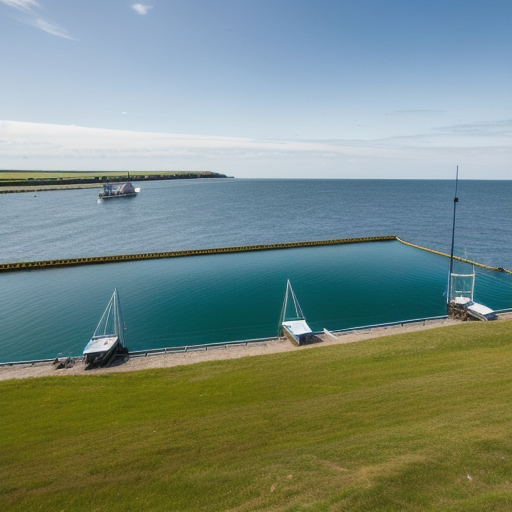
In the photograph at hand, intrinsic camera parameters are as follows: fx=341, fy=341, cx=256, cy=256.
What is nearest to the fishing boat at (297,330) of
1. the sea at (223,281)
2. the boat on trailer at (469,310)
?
the sea at (223,281)

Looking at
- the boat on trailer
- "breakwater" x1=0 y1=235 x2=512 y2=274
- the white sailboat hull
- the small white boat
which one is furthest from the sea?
the white sailboat hull

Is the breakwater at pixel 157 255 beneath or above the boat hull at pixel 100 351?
above

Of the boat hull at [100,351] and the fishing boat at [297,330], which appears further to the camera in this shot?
the fishing boat at [297,330]

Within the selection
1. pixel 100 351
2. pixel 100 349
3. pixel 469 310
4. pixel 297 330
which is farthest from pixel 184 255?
pixel 469 310

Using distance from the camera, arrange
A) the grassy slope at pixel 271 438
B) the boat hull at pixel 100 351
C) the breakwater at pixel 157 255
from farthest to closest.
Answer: the breakwater at pixel 157 255, the boat hull at pixel 100 351, the grassy slope at pixel 271 438

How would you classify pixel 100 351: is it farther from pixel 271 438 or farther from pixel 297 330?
pixel 271 438

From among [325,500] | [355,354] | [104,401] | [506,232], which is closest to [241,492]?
[325,500]

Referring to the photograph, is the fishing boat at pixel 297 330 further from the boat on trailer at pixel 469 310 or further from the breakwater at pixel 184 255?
the breakwater at pixel 184 255

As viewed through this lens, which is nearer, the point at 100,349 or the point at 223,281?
the point at 100,349
